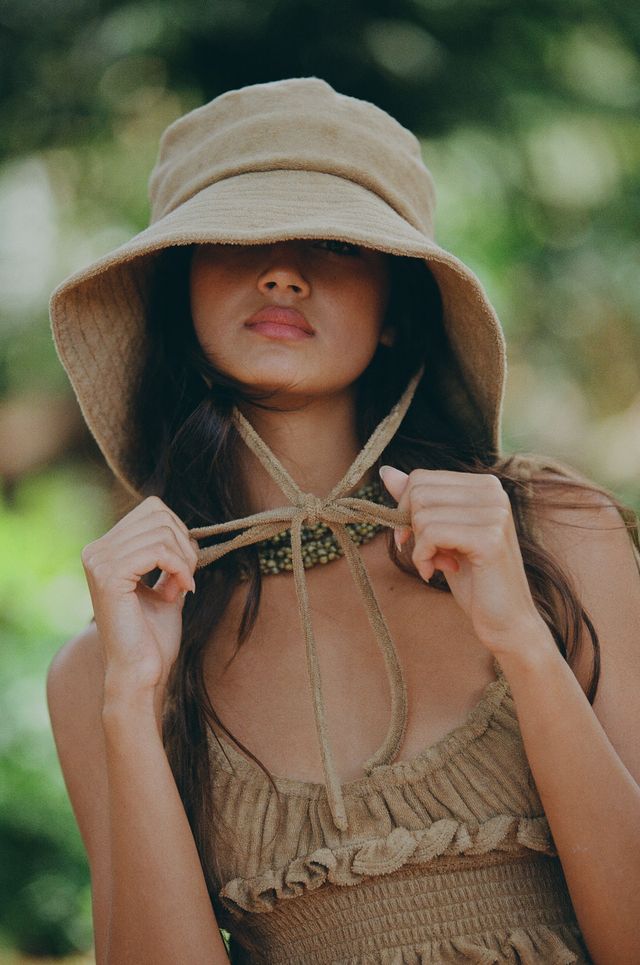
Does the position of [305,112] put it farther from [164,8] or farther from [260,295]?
[164,8]

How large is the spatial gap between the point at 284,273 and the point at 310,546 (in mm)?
476

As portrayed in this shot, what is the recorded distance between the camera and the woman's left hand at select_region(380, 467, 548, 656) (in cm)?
147

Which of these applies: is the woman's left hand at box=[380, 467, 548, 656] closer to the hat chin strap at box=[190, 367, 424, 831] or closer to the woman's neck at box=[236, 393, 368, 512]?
the hat chin strap at box=[190, 367, 424, 831]

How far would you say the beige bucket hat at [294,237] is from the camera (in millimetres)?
1694

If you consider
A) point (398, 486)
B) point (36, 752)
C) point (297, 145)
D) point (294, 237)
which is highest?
point (297, 145)

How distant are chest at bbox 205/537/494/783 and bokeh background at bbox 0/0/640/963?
142cm

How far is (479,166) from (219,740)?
2.42 m

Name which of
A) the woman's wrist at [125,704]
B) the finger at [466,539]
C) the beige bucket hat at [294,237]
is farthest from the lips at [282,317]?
the woman's wrist at [125,704]

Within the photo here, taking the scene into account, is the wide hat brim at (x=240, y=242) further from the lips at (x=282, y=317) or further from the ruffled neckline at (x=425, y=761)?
the ruffled neckline at (x=425, y=761)

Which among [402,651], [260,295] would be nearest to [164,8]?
[260,295]

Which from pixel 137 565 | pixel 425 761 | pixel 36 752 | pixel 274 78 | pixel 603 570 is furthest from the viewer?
pixel 36 752

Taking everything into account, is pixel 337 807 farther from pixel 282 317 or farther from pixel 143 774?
pixel 282 317

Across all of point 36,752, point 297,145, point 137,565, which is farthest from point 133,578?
point 36,752

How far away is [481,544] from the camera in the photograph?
1463 mm
